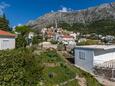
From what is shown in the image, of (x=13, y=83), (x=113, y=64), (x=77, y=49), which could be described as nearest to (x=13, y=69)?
(x=13, y=83)

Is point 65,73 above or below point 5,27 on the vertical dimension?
below

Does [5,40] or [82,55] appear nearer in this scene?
[5,40]

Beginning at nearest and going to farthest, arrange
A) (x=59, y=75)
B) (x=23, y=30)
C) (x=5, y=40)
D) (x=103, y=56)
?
(x=59, y=75) → (x=5, y=40) → (x=103, y=56) → (x=23, y=30)

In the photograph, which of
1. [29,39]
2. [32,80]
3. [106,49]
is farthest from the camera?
[29,39]

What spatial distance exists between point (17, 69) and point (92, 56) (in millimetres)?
16495

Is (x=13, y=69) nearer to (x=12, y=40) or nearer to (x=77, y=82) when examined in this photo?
(x=77, y=82)

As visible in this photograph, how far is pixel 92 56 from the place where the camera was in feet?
92.1

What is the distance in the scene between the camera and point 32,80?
1364 cm

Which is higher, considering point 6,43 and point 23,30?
point 23,30

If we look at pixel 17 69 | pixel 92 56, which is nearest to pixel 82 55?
pixel 92 56

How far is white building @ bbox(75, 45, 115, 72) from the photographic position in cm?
2815

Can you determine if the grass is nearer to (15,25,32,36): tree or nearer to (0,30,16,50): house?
(0,30,16,50): house

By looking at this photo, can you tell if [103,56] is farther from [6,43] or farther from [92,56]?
[6,43]

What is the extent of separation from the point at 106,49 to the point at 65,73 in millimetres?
9342
